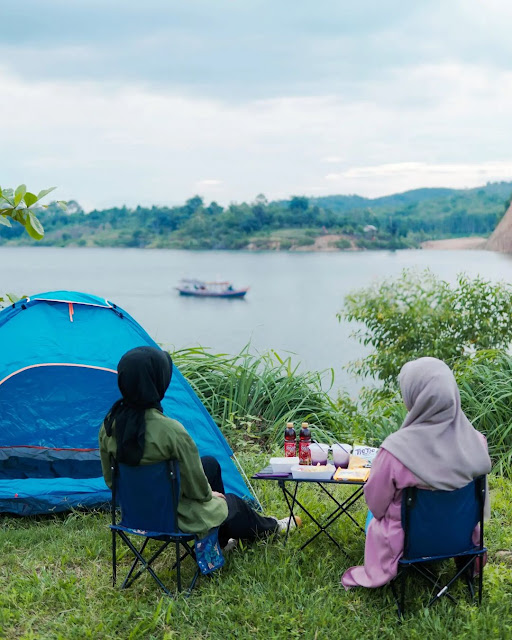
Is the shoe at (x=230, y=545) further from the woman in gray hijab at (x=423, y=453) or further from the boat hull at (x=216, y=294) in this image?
the boat hull at (x=216, y=294)

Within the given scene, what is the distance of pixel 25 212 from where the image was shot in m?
2.88

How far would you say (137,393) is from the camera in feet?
9.05

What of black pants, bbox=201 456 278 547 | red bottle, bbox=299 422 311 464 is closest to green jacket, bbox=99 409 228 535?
black pants, bbox=201 456 278 547

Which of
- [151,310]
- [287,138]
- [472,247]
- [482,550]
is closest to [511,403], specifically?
[482,550]

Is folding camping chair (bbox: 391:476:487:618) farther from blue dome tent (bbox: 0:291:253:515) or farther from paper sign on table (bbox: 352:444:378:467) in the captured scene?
blue dome tent (bbox: 0:291:253:515)

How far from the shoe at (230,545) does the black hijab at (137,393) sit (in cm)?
77

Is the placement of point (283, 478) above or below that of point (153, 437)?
below

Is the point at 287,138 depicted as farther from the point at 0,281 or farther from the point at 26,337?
the point at 26,337

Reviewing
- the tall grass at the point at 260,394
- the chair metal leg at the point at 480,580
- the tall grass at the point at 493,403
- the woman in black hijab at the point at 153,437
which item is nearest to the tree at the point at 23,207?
the woman in black hijab at the point at 153,437

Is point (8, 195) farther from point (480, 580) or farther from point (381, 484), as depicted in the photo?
point (480, 580)

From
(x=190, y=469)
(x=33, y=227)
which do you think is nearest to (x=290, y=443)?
(x=190, y=469)

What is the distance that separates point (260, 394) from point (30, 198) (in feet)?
11.4

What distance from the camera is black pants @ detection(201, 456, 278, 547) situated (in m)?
3.17

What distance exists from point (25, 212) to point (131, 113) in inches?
1884
